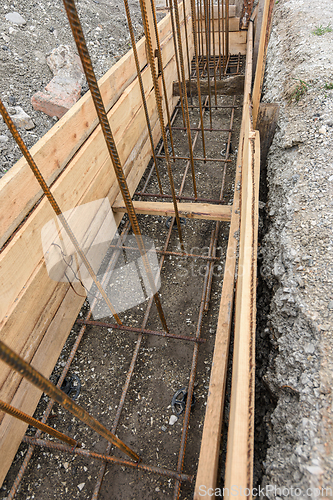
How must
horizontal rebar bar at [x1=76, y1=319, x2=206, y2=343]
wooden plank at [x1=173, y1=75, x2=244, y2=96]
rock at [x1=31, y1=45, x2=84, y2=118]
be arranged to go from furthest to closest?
wooden plank at [x1=173, y1=75, x2=244, y2=96] → rock at [x1=31, y1=45, x2=84, y2=118] → horizontal rebar bar at [x1=76, y1=319, x2=206, y2=343]

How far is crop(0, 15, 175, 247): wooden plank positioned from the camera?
70.2 inches

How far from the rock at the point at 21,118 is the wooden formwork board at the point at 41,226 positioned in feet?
2.13

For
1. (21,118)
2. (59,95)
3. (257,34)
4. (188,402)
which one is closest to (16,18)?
(59,95)

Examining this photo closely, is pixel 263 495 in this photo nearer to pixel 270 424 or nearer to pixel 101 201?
pixel 270 424

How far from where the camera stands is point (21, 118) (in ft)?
8.70

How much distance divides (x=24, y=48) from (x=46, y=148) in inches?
89.0

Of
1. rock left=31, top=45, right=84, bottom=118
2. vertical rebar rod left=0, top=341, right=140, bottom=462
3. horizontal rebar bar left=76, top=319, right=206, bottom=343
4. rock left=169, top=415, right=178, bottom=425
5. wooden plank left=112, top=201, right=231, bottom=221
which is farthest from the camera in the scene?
rock left=31, top=45, right=84, bottom=118

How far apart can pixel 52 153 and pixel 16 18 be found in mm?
2814

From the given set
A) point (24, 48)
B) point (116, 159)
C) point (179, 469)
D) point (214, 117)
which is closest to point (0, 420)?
point (179, 469)

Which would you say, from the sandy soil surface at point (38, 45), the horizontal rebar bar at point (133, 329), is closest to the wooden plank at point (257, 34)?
the sandy soil surface at point (38, 45)

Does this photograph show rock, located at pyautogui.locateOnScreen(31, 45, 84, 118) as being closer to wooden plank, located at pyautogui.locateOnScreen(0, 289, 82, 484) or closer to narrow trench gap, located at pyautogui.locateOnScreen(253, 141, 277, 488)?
wooden plank, located at pyautogui.locateOnScreen(0, 289, 82, 484)

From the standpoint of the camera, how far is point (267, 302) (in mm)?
1988

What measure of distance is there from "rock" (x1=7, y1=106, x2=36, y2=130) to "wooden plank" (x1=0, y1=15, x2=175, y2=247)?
647 mm

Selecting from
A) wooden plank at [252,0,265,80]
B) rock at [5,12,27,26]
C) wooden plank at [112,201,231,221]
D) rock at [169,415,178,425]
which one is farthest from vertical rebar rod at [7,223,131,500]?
wooden plank at [252,0,265,80]
